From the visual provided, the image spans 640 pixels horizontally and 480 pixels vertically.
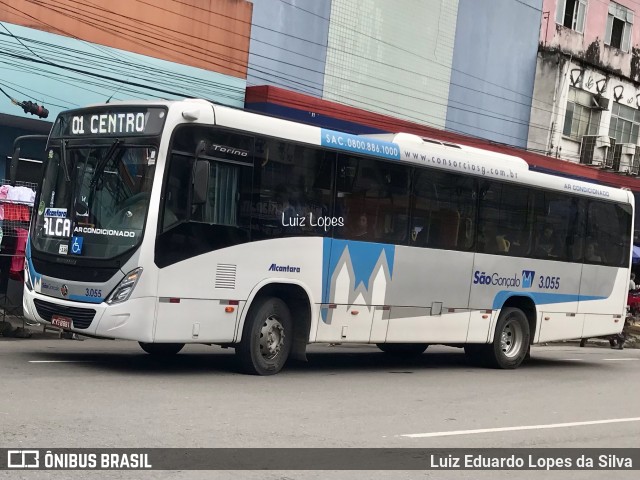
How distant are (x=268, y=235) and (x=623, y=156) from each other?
90.5ft

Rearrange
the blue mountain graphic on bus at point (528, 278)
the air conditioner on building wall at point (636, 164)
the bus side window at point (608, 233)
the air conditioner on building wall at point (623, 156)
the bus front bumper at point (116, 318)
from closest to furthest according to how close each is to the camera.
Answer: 1. the bus front bumper at point (116, 318)
2. the blue mountain graphic on bus at point (528, 278)
3. the bus side window at point (608, 233)
4. the air conditioner on building wall at point (623, 156)
5. the air conditioner on building wall at point (636, 164)

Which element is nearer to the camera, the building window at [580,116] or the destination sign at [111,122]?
the destination sign at [111,122]

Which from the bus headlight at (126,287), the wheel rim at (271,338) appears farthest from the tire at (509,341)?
the bus headlight at (126,287)

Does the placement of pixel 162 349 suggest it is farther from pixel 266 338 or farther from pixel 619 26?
pixel 619 26

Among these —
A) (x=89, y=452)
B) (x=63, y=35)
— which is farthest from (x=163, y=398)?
(x=63, y=35)

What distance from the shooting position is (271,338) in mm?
11844

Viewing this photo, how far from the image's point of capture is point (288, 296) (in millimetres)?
12234

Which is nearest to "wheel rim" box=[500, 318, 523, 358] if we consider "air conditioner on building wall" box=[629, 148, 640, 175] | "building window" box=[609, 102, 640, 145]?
"air conditioner on building wall" box=[629, 148, 640, 175]

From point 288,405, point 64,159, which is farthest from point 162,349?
point 288,405

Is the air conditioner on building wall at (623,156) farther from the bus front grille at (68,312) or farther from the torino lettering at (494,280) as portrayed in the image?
the bus front grille at (68,312)

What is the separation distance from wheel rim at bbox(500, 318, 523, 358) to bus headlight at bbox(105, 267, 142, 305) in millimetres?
7503

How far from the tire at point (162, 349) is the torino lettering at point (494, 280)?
194 inches

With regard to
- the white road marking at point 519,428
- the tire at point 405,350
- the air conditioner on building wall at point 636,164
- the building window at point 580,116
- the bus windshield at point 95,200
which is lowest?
the tire at point 405,350

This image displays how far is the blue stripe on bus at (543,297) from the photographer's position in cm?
1532
